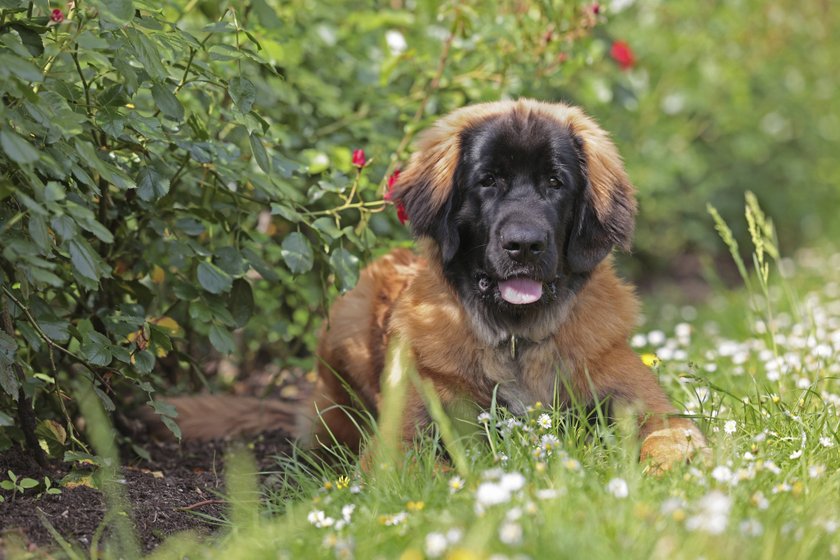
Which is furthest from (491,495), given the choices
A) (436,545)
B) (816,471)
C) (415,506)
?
(816,471)

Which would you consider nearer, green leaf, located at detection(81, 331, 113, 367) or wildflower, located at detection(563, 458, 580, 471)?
wildflower, located at detection(563, 458, 580, 471)

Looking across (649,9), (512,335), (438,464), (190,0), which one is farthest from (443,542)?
(649,9)

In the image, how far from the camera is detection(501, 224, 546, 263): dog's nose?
9.72ft

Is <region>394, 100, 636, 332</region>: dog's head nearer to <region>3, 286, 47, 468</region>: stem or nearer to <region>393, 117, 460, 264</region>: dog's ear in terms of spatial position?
<region>393, 117, 460, 264</region>: dog's ear

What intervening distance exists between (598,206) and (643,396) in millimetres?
634

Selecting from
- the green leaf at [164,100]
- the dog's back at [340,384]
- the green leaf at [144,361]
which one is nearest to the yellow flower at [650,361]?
the dog's back at [340,384]

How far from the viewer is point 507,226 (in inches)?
118

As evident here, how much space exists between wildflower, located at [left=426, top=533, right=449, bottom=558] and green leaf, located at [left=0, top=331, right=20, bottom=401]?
51.4 inches

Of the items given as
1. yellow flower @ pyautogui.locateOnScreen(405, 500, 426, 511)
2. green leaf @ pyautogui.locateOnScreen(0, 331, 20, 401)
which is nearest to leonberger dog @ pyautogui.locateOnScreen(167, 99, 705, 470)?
yellow flower @ pyautogui.locateOnScreen(405, 500, 426, 511)

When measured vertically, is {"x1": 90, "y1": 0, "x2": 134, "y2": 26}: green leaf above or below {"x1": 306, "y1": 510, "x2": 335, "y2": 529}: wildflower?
above

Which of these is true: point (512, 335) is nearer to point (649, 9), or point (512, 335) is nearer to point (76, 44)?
point (76, 44)

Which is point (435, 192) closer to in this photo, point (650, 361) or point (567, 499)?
point (650, 361)

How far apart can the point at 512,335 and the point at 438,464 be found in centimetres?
67

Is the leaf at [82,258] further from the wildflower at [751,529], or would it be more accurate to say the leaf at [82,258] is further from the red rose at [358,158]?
the wildflower at [751,529]
